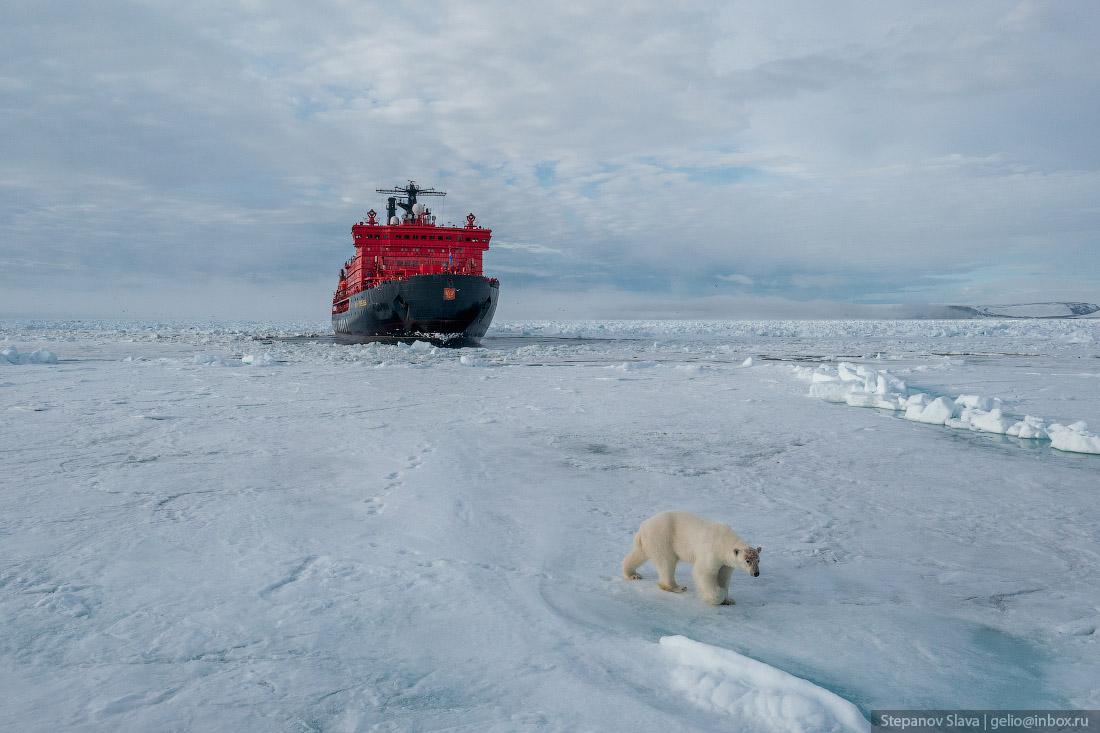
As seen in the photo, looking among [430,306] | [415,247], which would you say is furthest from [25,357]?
[415,247]

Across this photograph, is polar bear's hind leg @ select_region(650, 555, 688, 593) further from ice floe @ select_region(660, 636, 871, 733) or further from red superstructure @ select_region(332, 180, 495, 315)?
red superstructure @ select_region(332, 180, 495, 315)

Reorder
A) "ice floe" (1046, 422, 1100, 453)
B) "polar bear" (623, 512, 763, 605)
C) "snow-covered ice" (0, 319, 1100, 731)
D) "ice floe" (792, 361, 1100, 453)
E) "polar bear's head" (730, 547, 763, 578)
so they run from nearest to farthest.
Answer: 1. "snow-covered ice" (0, 319, 1100, 731)
2. "polar bear's head" (730, 547, 763, 578)
3. "polar bear" (623, 512, 763, 605)
4. "ice floe" (1046, 422, 1100, 453)
5. "ice floe" (792, 361, 1100, 453)

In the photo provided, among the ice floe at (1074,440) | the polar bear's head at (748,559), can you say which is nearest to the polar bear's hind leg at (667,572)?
the polar bear's head at (748,559)

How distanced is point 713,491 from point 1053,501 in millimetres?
2400

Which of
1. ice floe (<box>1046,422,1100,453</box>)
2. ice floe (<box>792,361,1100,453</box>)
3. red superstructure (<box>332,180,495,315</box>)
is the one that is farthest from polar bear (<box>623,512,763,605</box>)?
red superstructure (<box>332,180,495,315</box>)

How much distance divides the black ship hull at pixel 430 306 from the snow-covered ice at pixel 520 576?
66.6ft

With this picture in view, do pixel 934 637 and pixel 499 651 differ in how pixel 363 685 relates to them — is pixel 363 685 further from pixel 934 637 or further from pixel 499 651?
pixel 934 637

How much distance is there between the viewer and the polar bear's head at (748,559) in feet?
8.79

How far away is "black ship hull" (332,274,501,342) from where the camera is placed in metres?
27.7

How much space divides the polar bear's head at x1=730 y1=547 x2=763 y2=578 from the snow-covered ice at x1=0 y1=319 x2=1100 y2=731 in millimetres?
256

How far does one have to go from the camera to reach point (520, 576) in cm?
325

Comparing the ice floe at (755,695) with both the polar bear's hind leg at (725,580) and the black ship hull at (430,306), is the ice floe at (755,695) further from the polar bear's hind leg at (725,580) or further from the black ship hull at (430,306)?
the black ship hull at (430,306)

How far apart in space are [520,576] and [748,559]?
1.15 meters

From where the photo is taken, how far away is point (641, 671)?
2363 mm
